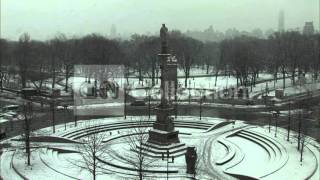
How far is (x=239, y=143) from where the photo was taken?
3728 cm

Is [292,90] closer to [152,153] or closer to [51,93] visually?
[51,93]

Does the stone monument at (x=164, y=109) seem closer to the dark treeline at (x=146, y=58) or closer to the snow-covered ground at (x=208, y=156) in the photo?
the snow-covered ground at (x=208, y=156)

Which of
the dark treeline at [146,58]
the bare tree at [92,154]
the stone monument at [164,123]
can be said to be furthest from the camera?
the dark treeline at [146,58]

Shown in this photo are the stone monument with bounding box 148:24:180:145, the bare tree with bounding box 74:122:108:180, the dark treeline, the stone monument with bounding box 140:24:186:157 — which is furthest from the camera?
the dark treeline

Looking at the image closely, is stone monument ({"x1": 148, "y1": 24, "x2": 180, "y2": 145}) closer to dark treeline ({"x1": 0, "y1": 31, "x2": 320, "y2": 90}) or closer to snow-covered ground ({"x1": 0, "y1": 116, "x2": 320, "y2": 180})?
snow-covered ground ({"x1": 0, "y1": 116, "x2": 320, "y2": 180})

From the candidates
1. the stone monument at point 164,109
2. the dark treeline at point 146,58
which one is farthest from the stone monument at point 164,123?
the dark treeline at point 146,58

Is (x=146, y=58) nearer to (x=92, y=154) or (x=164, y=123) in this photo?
(x=164, y=123)

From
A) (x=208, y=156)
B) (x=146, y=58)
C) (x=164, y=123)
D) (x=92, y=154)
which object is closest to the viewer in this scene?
(x=92, y=154)

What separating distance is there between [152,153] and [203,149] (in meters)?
4.47

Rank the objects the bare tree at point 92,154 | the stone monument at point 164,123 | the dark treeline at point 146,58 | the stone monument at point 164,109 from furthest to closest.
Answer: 1. the dark treeline at point 146,58
2. the stone monument at point 164,109
3. the stone monument at point 164,123
4. the bare tree at point 92,154

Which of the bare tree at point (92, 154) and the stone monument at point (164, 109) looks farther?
the stone monument at point (164, 109)

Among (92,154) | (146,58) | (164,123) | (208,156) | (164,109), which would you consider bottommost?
(208,156)

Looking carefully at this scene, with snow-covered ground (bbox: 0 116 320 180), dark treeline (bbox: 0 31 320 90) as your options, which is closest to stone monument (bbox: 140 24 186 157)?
snow-covered ground (bbox: 0 116 320 180)

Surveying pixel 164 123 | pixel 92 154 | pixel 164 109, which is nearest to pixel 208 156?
pixel 164 123
